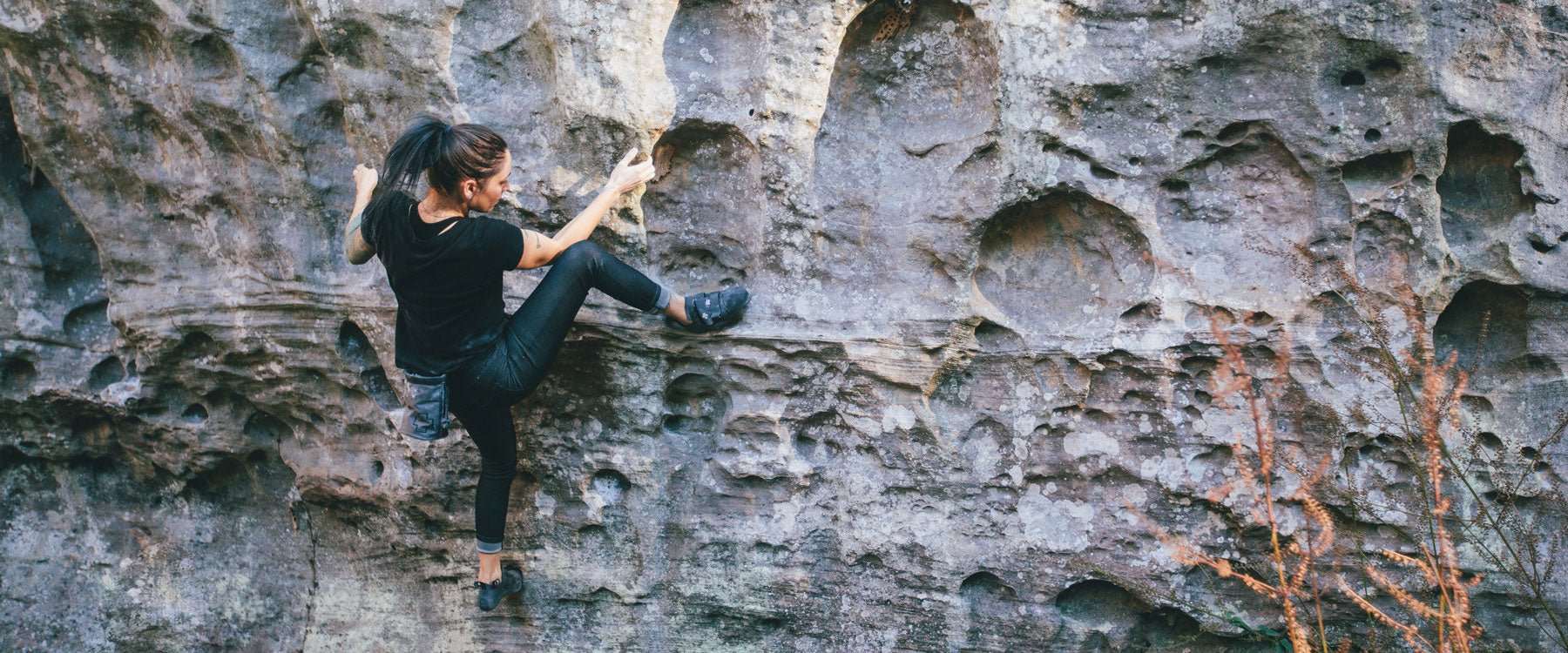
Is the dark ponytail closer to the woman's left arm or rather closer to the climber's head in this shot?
the climber's head

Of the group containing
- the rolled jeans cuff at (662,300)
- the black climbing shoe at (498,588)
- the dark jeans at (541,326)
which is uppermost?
the rolled jeans cuff at (662,300)

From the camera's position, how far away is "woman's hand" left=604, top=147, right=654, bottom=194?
3.37m

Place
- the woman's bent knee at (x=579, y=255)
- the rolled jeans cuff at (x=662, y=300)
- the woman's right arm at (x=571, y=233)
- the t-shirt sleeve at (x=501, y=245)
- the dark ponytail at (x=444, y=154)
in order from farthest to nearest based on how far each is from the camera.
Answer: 1. the rolled jeans cuff at (x=662, y=300)
2. the woman's bent knee at (x=579, y=255)
3. the woman's right arm at (x=571, y=233)
4. the t-shirt sleeve at (x=501, y=245)
5. the dark ponytail at (x=444, y=154)

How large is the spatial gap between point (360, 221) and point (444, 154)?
50 cm

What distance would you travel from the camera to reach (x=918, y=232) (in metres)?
3.66

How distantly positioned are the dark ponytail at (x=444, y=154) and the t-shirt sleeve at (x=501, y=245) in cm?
14

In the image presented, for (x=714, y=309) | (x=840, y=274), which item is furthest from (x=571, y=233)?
(x=840, y=274)

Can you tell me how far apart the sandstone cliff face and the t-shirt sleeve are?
0.48 meters

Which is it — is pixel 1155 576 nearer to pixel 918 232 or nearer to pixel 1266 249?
pixel 1266 249

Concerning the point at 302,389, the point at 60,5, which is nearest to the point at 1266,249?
the point at 302,389

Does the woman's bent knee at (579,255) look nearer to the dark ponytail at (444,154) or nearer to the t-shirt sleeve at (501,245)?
the t-shirt sleeve at (501,245)

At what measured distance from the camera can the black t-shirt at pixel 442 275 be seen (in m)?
3.14

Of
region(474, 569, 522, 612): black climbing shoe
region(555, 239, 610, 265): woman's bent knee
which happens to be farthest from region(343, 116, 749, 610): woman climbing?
region(474, 569, 522, 612): black climbing shoe

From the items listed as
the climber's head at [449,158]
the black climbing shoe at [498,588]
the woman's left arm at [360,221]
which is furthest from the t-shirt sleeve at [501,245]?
the black climbing shoe at [498,588]
